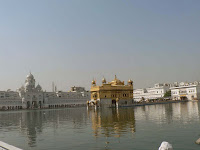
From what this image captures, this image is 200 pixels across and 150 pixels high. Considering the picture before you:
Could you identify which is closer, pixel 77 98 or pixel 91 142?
pixel 91 142

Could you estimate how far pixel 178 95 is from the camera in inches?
4220

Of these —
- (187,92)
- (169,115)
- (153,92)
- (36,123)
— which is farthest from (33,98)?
(169,115)

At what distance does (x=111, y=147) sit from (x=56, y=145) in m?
3.15

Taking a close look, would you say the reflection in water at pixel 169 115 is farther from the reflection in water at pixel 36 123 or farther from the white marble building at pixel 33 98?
the white marble building at pixel 33 98

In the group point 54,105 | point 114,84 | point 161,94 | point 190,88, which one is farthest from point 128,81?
point 54,105

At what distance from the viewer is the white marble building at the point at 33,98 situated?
11338 cm

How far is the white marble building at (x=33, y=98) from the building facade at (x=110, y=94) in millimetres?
58416

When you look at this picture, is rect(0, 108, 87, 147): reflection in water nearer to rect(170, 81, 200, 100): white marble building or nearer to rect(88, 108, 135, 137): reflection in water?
rect(88, 108, 135, 137): reflection in water

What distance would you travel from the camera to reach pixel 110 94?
6575 centimetres

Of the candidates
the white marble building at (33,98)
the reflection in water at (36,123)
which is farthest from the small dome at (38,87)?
the reflection in water at (36,123)

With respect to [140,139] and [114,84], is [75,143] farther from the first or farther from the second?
[114,84]

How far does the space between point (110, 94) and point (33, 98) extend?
220ft

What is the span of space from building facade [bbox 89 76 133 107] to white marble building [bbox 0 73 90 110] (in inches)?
2300

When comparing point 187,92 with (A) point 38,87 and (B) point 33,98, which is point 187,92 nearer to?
(B) point 33,98
